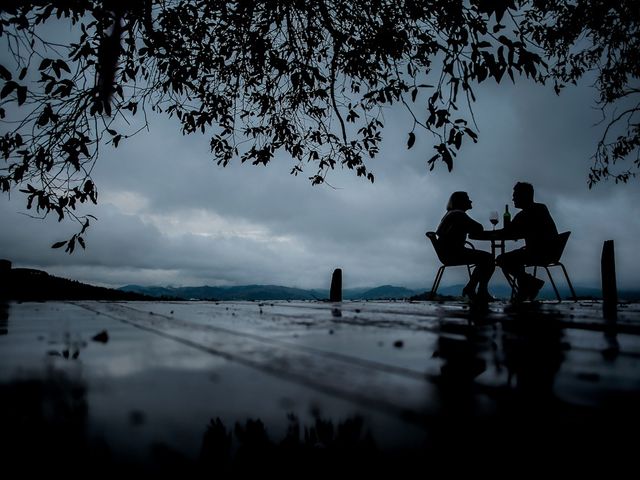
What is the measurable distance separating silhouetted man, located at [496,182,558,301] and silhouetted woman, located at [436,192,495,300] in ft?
1.53

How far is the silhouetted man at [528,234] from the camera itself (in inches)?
261

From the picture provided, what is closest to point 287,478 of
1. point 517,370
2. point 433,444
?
point 433,444

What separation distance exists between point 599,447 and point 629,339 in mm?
1840

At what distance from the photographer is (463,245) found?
23.1ft

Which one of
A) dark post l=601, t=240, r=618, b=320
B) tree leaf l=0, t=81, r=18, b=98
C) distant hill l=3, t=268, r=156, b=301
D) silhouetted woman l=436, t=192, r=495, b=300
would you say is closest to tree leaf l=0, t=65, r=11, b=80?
tree leaf l=0, t=81, r=18, b=98

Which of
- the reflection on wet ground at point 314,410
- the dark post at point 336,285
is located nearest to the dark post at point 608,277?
the reflection on wet ground at point 314,410

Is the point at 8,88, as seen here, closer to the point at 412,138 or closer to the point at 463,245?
the point at 412,138

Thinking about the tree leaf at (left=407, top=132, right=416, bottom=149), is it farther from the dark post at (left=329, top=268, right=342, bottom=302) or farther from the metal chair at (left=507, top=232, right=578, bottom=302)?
the dark post at (left=329, top=268, right=342, bottom=302)

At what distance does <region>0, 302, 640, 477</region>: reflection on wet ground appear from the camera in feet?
1.96

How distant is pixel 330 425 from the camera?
0.75m

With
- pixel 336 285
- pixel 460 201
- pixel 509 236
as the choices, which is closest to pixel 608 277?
pixel 509 236

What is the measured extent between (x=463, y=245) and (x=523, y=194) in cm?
128

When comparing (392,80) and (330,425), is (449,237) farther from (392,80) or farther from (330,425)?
(330,425)

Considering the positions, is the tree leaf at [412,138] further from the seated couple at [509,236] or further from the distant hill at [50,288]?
the distant hill at [50,288]
